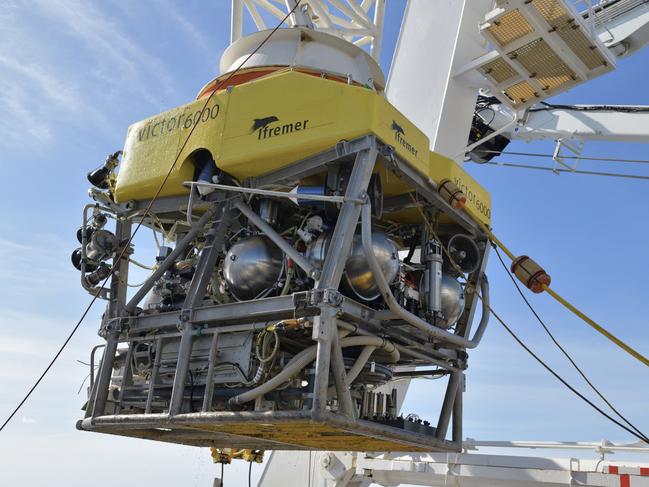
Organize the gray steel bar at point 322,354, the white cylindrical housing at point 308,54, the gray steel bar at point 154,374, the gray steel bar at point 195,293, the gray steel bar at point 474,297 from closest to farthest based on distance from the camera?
the gray steel bar at point 322,354 < the gray steel bar at point 195,293 < the gray steel bar at point 154,374 < the gray steel bar at point 474,297 < the white cylindrical housing at point 308,54

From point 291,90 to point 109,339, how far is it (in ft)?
10.3

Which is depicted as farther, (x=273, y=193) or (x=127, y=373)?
(x=127, y=373)

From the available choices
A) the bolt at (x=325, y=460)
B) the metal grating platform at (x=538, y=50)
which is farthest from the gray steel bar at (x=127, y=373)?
the metal grating platform at (x=538, y=50)

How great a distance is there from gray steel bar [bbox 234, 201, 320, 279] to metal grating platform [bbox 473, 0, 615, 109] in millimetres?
4804

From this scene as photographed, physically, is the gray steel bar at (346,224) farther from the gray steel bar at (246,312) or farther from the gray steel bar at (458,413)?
the gray steel bar at (458,413)

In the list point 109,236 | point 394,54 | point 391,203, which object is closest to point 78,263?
point 109,236

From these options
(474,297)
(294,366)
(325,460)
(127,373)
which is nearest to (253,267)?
(294,366)

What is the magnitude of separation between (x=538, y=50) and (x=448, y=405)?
537 centimetres

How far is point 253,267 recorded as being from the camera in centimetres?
671

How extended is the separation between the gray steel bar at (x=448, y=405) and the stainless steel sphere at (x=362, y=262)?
179 cm

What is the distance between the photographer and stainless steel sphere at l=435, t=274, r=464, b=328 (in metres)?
7.28

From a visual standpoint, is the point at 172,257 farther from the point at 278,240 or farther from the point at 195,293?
the point at 278,240

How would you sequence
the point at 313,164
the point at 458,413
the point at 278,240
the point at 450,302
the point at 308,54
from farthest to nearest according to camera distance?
the point at 308,54 < the point at 458,413 < the point at 450,302 < the point at 313,164 < the point at 278,240

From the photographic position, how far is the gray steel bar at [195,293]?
21.9 ft
